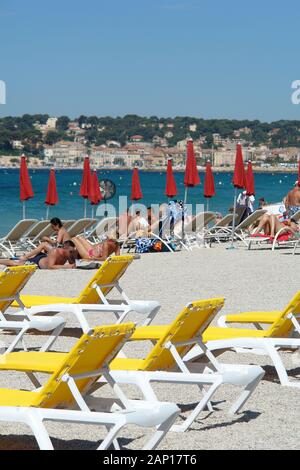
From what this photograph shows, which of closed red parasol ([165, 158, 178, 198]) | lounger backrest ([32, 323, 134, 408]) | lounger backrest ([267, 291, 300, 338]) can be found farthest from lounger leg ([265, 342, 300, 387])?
closed red parasol ([165, 158, 178, 198])

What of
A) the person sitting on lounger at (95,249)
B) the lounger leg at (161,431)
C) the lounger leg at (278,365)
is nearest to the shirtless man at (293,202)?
the person sitting on lounger at (95,249)

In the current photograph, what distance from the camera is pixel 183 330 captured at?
212 inches

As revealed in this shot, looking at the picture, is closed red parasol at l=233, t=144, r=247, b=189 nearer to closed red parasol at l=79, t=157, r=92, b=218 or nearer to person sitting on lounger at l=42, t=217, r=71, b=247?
closed red parasol at l=79, t=157, r=92, b=218

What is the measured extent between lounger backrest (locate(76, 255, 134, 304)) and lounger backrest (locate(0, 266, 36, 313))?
0.60m

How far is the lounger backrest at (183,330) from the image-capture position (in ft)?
17.3

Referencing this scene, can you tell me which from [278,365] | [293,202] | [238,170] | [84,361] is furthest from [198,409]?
[293,202]

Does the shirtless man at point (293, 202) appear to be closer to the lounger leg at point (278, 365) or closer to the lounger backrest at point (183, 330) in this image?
the lounger leg at point (278, 365)

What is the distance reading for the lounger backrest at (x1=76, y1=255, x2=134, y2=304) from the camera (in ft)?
26.0

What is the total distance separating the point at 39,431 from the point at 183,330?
1.42 meters

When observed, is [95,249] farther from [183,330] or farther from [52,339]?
[183,330]

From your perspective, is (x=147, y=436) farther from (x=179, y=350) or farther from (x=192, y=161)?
(x=192, y=161)

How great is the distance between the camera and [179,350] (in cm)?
561
